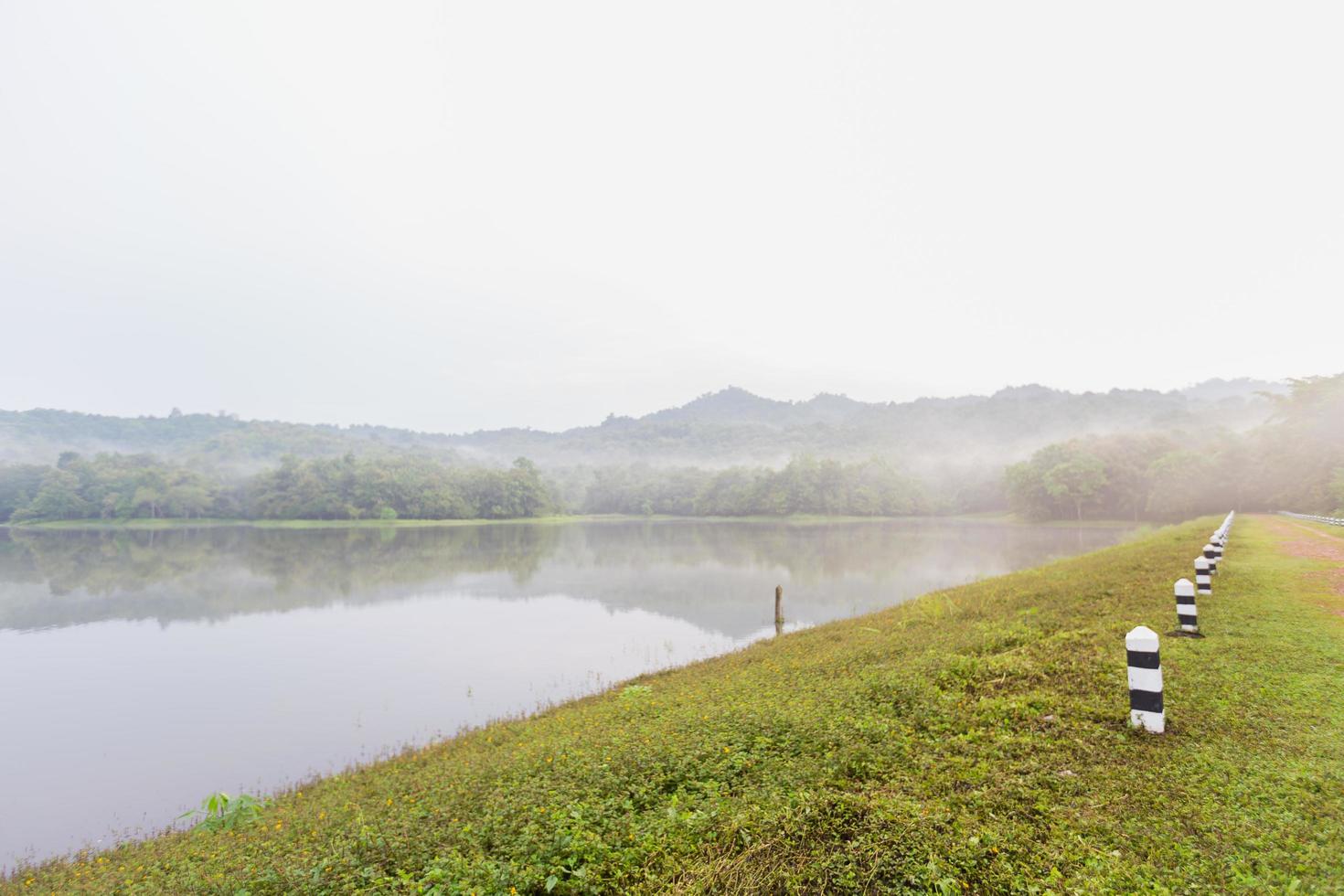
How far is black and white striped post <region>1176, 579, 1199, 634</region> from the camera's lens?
9109 mm

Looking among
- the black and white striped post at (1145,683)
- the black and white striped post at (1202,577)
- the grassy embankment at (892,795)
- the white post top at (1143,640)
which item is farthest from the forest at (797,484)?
the white post top at (1143,640)

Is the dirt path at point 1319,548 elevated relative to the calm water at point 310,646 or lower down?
elevated

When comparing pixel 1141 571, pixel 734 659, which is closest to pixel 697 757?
pixel 734 659

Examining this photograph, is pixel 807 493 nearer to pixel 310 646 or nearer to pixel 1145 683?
pixel 310 646

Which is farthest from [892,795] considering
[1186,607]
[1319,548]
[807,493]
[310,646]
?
[807,493]

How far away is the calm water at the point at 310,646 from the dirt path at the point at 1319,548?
39.3 ft

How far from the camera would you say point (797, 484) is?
450 ft

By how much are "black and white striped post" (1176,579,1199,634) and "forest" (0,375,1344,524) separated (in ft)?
203

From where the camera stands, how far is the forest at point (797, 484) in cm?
6284

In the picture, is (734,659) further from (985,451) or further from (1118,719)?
(985,451)

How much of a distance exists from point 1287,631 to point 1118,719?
17.3ft

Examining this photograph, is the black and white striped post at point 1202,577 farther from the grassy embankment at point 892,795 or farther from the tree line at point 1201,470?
the tree line at point 1201,470

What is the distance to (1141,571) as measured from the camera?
16.2 meters

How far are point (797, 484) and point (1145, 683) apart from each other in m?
134
